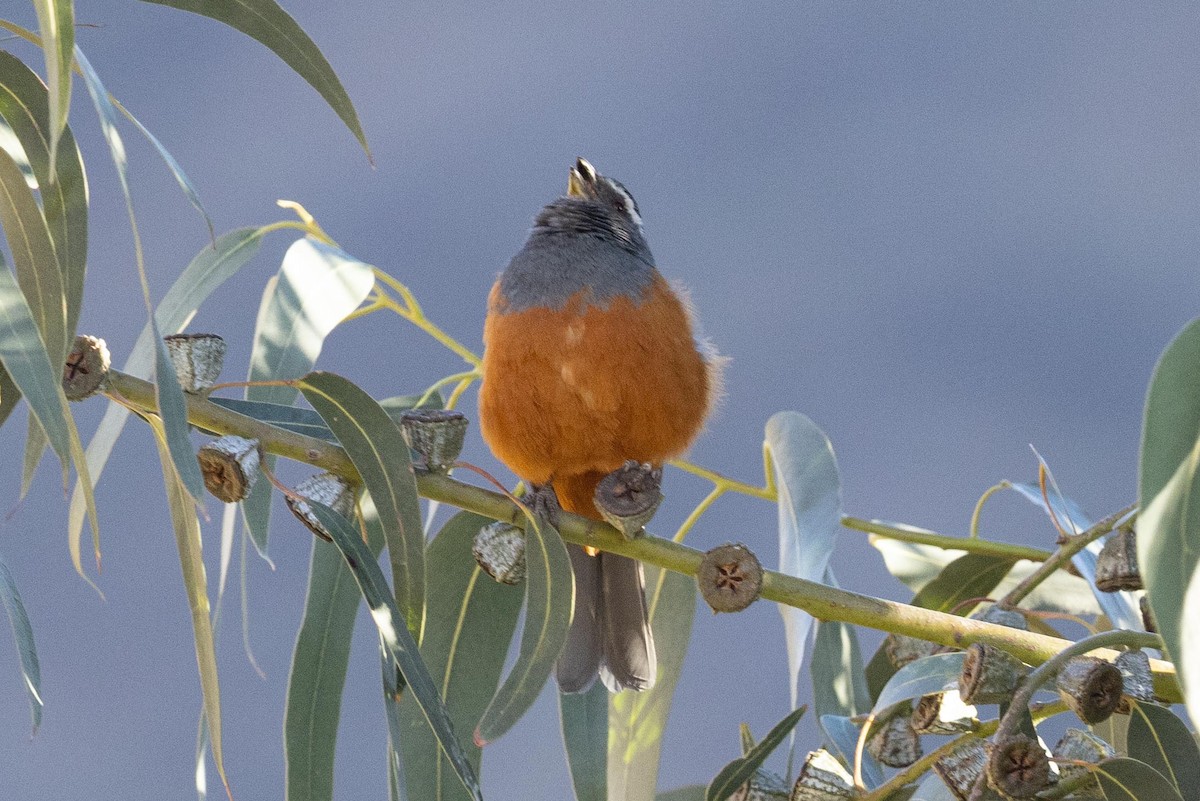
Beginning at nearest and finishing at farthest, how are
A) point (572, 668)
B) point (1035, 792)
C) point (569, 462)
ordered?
point (1035, 792), point (572, 668), point (569, 462)

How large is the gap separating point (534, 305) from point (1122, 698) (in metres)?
1.33

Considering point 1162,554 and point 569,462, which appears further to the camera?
point 569,462

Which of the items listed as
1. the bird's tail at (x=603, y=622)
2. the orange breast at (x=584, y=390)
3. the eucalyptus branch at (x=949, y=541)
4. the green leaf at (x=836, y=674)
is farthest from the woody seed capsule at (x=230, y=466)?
the green leaf at (x=836, y=674)

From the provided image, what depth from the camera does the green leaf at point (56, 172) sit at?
4.97 ft

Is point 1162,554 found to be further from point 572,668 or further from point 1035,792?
point 572,668

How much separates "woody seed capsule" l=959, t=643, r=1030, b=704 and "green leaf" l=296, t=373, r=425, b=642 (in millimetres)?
651

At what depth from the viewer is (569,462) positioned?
2473 millimetres

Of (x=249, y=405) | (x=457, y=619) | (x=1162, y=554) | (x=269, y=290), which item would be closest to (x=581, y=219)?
(x=269, y=290)

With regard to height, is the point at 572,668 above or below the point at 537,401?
below

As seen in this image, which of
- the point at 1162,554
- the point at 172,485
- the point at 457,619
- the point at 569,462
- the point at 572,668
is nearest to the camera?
the point at 1162,554

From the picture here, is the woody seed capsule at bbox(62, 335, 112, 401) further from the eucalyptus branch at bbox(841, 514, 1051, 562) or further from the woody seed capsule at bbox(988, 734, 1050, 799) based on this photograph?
the eucalyptus branch at bbox(841, 514, 1051, 562)

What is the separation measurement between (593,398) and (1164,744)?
3.73 ft

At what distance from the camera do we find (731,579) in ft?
5.13

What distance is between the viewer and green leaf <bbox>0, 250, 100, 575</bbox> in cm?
131
